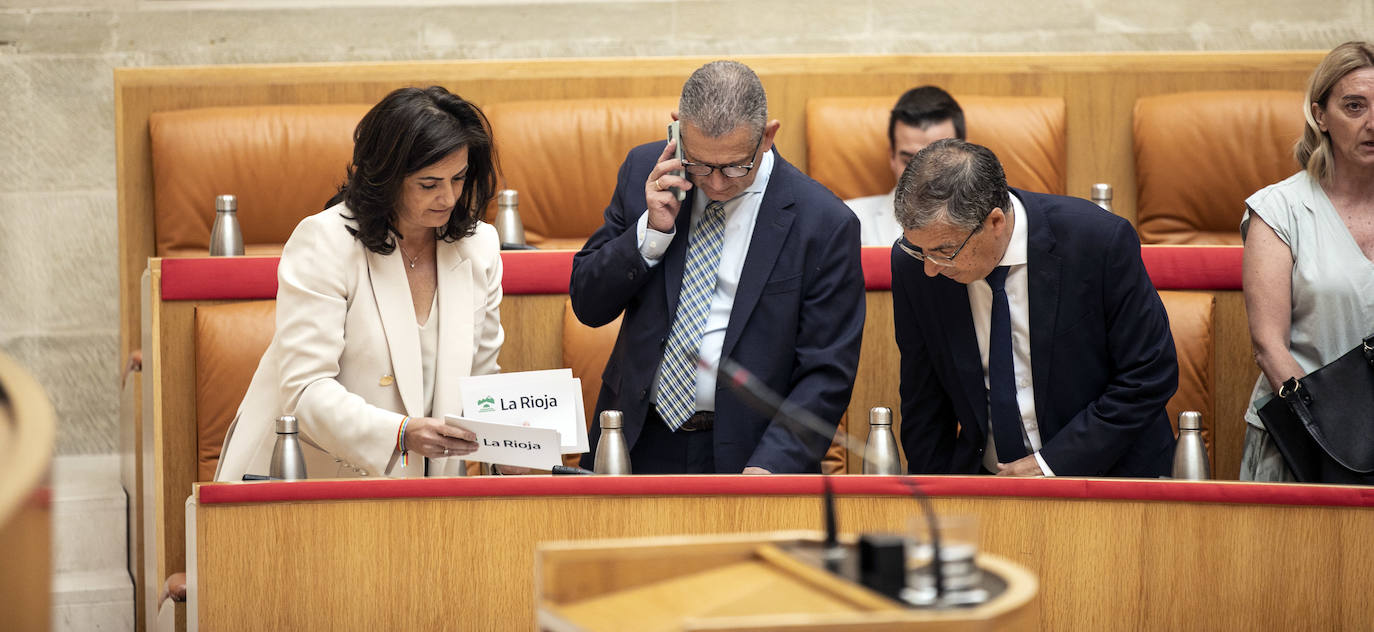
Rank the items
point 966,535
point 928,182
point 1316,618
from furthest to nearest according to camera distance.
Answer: point 928,182 → point 1316,618 → point 966,535

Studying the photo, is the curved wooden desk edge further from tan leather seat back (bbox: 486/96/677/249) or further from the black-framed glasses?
tan leather seat back (bbox: 486/96/677/249)

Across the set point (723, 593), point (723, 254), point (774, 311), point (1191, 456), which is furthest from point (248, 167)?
point (723, 593)

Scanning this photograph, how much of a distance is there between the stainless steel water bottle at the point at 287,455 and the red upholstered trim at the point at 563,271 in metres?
0.76

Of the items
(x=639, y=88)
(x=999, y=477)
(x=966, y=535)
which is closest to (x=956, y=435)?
(x=999, y=477)

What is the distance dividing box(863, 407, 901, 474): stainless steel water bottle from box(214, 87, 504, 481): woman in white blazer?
61cm

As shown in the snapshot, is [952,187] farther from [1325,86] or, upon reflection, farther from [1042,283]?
[1325,86]

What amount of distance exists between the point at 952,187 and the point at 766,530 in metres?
0.59

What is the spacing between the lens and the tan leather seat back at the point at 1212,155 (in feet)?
11.4

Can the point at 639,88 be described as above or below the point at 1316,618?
above

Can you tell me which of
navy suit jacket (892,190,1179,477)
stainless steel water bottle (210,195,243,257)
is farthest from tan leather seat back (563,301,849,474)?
stainless steel water bottle (210,195,243,257)

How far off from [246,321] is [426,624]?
100 cm

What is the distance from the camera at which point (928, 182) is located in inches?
82.2

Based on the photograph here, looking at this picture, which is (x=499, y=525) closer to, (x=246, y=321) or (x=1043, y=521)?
(x=1043, y=521)

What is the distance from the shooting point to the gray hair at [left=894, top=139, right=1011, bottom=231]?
208cm
